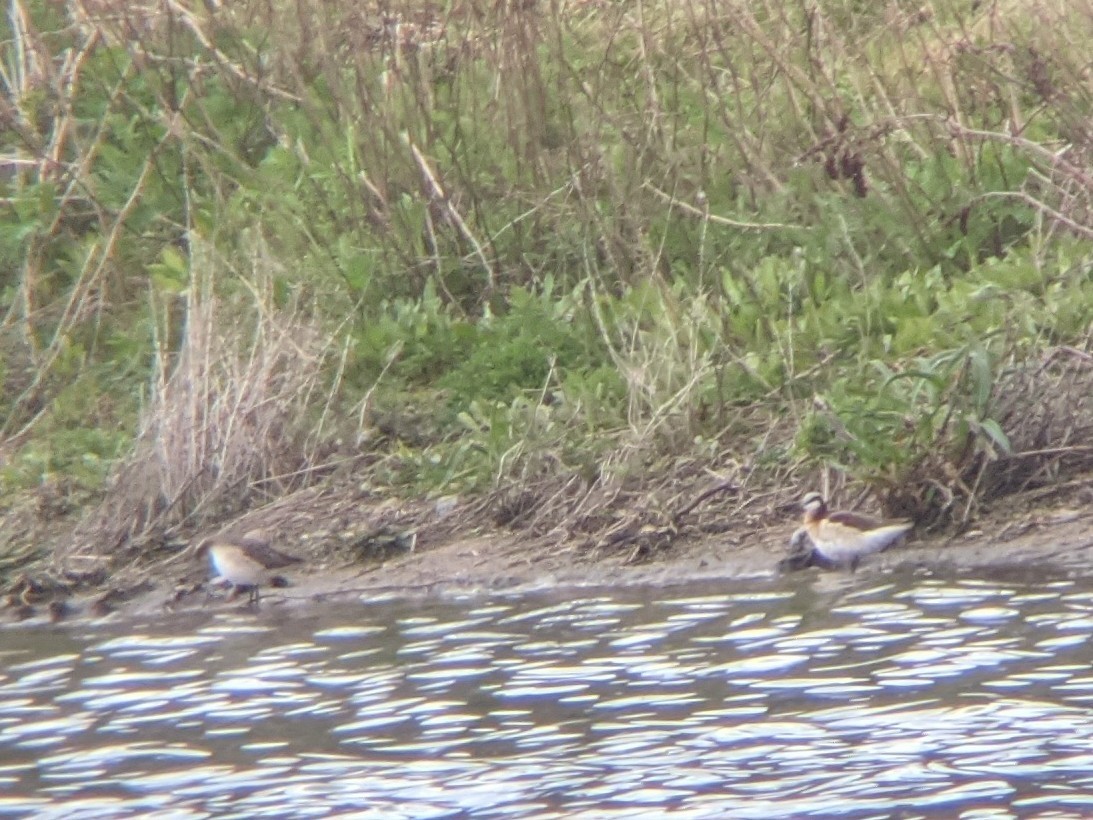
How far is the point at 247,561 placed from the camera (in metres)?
9.08

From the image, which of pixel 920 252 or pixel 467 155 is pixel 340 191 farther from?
pixel 920 252

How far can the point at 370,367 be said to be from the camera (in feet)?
35.8

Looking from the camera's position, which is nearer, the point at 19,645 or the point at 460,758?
the point at 460,758

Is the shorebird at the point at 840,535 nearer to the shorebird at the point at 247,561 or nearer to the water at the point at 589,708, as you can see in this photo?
the water at the point at 589,708

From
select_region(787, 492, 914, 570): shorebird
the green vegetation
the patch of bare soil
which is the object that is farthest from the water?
the green vegetation

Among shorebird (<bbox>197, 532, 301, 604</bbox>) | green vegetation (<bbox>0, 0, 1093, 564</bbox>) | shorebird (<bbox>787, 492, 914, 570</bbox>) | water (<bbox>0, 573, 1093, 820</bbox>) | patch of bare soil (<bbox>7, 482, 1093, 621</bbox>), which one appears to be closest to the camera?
water (<bbox>0, 573, 1093, 820</bbox>)

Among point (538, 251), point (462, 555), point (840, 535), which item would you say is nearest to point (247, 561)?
point (462, 555)

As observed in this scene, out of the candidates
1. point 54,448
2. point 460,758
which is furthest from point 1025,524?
point 54,448

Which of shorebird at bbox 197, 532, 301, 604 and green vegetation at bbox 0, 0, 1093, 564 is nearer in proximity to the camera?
shorebird at bbox 197, 532, 301, 604

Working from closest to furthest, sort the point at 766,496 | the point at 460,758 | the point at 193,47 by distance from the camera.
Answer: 1. the point at 460,758
2. the point at 766,496
3. the point at 193,47

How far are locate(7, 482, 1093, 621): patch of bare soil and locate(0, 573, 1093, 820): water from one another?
0.24m

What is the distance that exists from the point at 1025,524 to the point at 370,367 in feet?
12.0

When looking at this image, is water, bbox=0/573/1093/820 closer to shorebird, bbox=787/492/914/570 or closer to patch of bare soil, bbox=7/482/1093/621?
shorebird, bbox=787/492/914/570

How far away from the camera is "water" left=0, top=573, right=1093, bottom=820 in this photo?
19.7 ft
